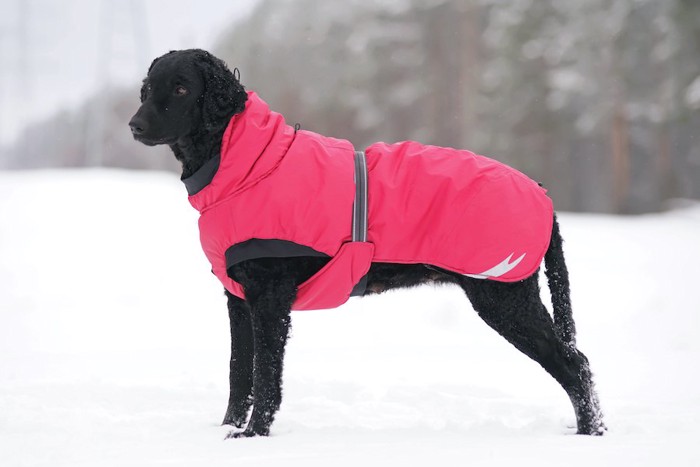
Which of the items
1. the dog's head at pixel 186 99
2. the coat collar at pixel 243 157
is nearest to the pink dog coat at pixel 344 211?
the coat collar at pixel 243 157

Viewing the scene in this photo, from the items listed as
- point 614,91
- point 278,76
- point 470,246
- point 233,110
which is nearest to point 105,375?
point 233,110

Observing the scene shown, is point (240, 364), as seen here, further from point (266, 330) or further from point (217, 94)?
point (217, 94)

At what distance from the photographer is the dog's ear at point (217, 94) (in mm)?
3184

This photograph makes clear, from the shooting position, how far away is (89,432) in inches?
133

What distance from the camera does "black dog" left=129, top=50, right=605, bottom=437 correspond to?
316 centimetres

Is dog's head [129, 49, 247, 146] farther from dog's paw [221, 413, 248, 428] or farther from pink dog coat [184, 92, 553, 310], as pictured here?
dog's paw [221, 413, 248, 428]

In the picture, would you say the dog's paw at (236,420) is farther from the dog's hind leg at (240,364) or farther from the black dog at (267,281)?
the black dog at (267,281)

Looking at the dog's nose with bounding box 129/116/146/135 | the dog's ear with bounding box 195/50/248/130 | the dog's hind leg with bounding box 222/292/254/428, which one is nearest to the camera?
the dog's nose with bounding box 129/116/146/135

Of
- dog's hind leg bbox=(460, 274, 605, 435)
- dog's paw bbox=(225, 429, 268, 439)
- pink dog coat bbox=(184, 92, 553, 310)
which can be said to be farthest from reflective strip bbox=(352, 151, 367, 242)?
dog's paw bbox=(225, 429, 268, 439)

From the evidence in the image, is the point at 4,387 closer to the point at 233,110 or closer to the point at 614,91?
the point at 233,110

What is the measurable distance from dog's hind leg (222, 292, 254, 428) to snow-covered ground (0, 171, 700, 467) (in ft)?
0.48

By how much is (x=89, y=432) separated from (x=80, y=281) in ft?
17.6

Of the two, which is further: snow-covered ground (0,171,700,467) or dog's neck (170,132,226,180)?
dog's neck (170,132,226,180)

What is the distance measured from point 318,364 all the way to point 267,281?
2.40m
